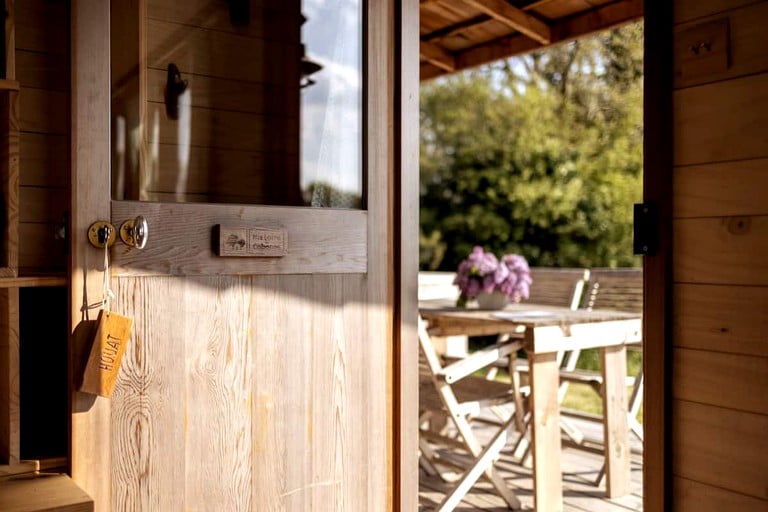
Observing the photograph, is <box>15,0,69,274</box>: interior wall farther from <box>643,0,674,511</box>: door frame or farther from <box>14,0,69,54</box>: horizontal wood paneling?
<box>643,0,674,511</box>: door frame

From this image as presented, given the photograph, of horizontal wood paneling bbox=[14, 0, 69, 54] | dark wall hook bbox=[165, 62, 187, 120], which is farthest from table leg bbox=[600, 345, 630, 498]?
horizontal wood paneling bbox=[14, 0, 69, 54]

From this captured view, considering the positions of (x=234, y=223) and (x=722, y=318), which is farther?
(x=234, y=223)

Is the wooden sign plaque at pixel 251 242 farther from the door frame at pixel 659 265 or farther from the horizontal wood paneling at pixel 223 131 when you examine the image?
the door frame at pixel 659 265

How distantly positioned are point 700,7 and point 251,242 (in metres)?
1.14

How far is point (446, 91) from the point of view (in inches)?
397

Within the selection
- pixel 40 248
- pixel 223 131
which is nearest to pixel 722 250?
pixel 223 131

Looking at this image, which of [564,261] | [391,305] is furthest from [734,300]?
[564,261]

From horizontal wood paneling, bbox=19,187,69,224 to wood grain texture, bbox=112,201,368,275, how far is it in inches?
10.7

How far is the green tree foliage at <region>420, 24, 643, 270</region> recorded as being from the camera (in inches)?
343

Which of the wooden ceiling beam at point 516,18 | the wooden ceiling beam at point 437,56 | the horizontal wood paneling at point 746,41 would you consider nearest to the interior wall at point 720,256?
the horizontal wood paneling at point 746,41

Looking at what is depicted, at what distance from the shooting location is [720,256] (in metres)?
1.60

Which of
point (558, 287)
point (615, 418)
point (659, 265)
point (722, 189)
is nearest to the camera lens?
point (722, 189)

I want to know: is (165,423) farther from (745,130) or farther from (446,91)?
(446,91)

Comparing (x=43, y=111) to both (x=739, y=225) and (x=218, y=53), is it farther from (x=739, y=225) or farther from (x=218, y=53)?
(x=739, y=225)
